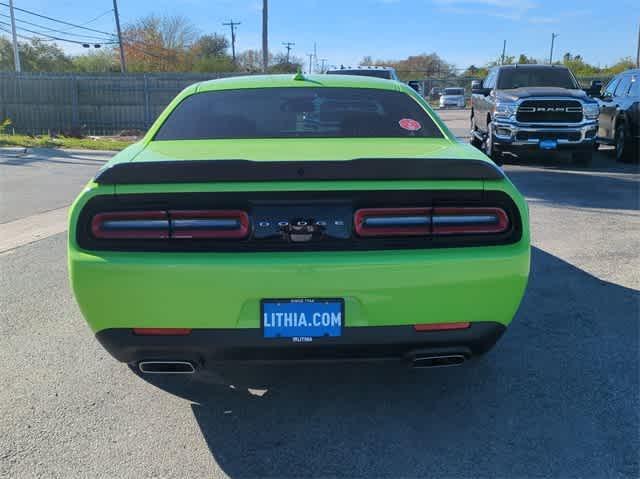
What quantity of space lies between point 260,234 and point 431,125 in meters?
1.67

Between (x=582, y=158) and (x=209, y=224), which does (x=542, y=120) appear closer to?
(x=582, y=158)

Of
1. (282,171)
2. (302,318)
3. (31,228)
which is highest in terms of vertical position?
(282,171)

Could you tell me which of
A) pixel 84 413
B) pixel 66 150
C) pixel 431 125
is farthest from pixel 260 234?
pixel 66 150

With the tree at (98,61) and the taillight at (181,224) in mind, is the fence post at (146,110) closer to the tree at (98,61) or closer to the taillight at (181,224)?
the taillight at (181,224)

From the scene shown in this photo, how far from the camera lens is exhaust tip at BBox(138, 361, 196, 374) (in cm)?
279

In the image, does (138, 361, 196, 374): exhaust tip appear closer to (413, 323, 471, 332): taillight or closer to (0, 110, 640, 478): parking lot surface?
(0, 110, 640, 478): parking lot surface

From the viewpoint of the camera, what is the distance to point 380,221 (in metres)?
2.74

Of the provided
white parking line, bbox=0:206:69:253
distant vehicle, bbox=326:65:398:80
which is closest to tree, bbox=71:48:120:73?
distant vehicle, bbox=326:65:398:80

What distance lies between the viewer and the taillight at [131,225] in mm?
2707

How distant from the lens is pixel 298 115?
157 inches

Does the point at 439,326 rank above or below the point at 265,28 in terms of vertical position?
below

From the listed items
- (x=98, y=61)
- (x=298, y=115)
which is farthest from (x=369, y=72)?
(x=98, y=61)

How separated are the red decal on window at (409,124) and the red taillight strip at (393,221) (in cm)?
124

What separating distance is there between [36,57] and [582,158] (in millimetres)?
67448
